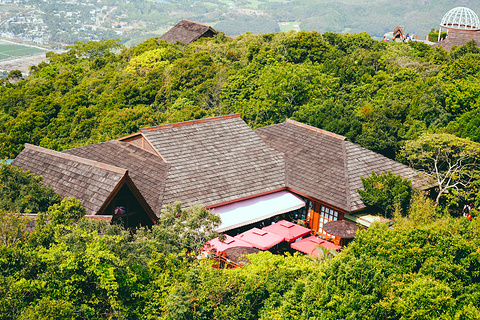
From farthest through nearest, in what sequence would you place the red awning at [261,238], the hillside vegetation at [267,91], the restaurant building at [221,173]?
1. the hillside vegetation at [267,91]
2. the restaurant building at [221,173]
3. the red awning at [261,238]

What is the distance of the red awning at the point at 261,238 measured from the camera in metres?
19.4

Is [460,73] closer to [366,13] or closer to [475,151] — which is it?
[475,151]

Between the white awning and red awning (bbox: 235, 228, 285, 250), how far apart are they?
926 millimetres

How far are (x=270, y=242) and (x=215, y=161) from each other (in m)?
6.07

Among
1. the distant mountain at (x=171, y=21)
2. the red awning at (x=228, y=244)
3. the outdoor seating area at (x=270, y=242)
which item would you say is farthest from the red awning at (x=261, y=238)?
the distant mountain at (x=171, y=21)

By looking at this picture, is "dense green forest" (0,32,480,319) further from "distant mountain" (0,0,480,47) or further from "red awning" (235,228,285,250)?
"distant mountain" (0,0,480,47)

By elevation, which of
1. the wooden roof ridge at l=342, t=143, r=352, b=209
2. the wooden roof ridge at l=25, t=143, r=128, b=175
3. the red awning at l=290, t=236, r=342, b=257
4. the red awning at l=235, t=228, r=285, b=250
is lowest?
the red awning at l=290, t=236, r=342, b=257

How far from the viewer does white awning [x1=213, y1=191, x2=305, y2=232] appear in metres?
21.3

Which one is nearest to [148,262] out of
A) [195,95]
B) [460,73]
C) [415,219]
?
[415,219]

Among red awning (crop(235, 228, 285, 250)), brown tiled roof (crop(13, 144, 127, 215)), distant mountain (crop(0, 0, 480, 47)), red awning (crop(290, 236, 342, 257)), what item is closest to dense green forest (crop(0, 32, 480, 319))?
brown tiled roof (crop(13, 144, 127, 215))

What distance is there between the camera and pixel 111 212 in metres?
18.9

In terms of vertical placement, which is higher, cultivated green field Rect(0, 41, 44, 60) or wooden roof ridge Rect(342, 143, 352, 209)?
wooden roof ridge Rect(342, 143, 352, 209)

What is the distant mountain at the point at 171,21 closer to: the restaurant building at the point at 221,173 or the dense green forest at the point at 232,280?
the restaurant building at the point at 221,173

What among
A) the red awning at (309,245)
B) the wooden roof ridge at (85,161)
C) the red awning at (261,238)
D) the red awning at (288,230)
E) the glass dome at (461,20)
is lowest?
the red awning at (309,245)
